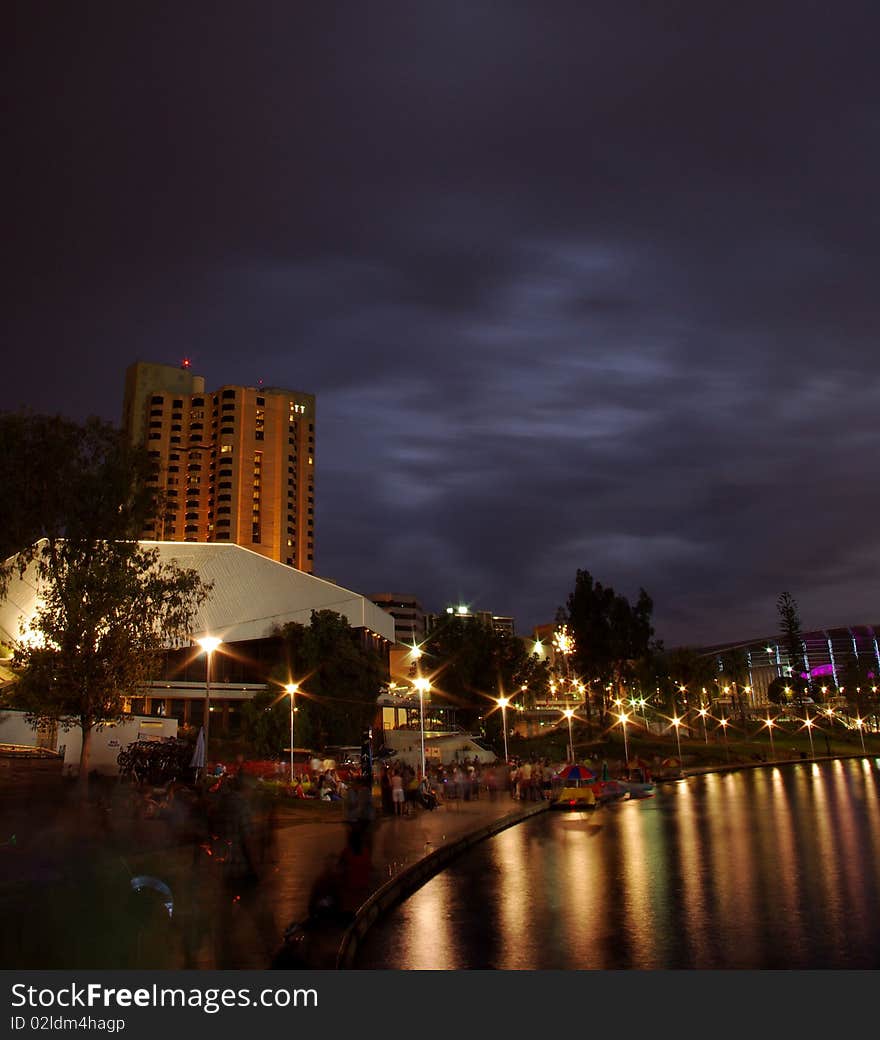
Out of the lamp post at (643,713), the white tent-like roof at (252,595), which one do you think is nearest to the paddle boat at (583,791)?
the white tent-like roof at (252,595)

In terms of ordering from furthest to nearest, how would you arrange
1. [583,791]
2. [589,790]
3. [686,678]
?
[686,678] < [589,790] < [583,791]

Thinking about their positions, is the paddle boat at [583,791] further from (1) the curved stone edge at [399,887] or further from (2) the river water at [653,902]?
(1) the curved stone edge at [399,887]

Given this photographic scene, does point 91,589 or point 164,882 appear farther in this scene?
point 91,589

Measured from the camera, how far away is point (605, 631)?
2771 inches

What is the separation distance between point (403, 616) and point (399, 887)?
139m

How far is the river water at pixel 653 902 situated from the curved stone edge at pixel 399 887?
195mm

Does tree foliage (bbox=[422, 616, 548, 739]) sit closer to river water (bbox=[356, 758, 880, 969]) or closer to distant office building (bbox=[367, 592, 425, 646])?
river water (bbox=[356, 758, 880, 969])

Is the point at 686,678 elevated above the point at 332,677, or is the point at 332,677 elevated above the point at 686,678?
the point at 686,678

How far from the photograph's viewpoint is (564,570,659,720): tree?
7031 cm

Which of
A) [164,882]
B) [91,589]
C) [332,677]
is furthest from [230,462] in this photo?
[164,882]

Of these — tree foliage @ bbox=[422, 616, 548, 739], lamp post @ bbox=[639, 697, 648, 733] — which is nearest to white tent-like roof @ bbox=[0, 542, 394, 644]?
tree foliage @ bbox=[422, 616, 548, 739]

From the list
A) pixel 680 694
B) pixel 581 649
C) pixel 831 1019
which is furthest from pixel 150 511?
pixel 680 694

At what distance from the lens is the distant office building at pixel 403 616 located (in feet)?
491

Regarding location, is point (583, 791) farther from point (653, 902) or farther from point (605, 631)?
point (605, 631)
